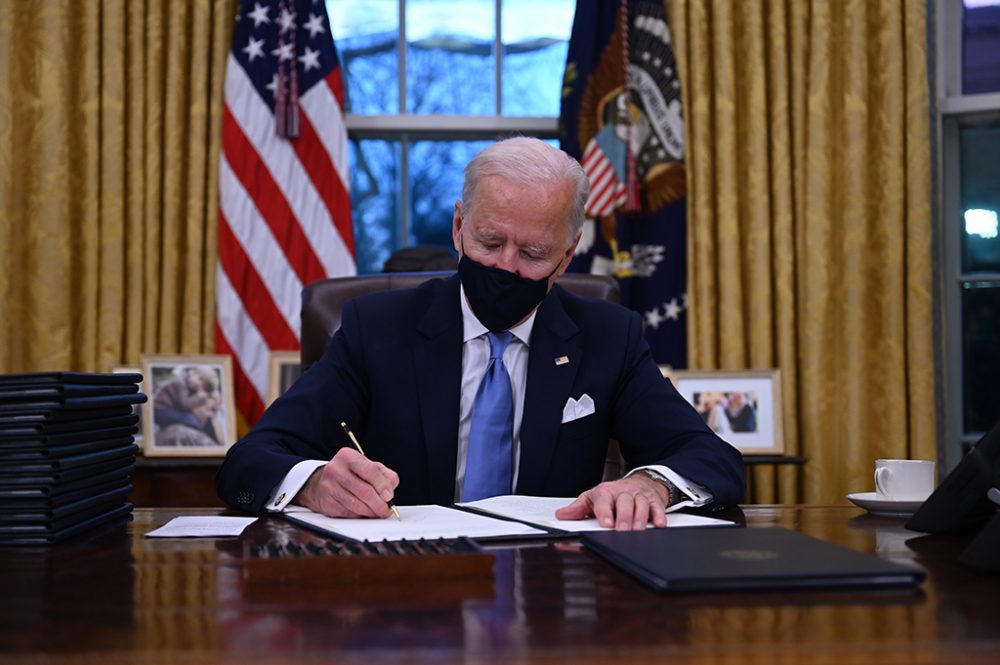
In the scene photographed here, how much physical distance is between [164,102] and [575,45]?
1.45 metres

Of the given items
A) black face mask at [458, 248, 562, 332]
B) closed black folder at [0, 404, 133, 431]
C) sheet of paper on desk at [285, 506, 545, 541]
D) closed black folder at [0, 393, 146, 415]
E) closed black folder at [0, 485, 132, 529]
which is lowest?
→ sheet of paper on desk at [285, 506, 545, 541]

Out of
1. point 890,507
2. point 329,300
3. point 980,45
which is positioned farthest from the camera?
point 980,45

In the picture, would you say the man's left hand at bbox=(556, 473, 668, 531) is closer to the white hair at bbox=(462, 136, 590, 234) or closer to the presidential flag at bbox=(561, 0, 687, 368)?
the white hair at bbox=(462, 136, 590, 234)

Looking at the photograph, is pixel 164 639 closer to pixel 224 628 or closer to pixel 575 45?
pixel 224 628

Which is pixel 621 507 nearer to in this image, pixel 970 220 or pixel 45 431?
pixel 45 431

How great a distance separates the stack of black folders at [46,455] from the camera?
1.30 m

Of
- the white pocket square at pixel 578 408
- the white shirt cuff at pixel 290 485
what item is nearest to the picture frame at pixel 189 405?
the white pocket square at pixel 578 408

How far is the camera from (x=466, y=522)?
1409mm

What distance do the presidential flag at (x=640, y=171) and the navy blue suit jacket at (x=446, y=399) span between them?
1.62 metres

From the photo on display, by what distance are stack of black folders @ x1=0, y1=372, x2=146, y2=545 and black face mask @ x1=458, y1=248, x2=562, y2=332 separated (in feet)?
2.58

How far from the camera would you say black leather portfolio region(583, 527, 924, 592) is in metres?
0.95

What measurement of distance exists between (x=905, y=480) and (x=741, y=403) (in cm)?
198

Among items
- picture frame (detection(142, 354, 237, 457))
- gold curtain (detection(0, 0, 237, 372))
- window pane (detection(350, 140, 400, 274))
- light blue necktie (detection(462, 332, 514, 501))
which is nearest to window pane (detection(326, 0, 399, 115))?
window pane (detection(350, 140, 400, 274))

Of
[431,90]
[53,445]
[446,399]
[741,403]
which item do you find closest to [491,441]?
[446,399]
